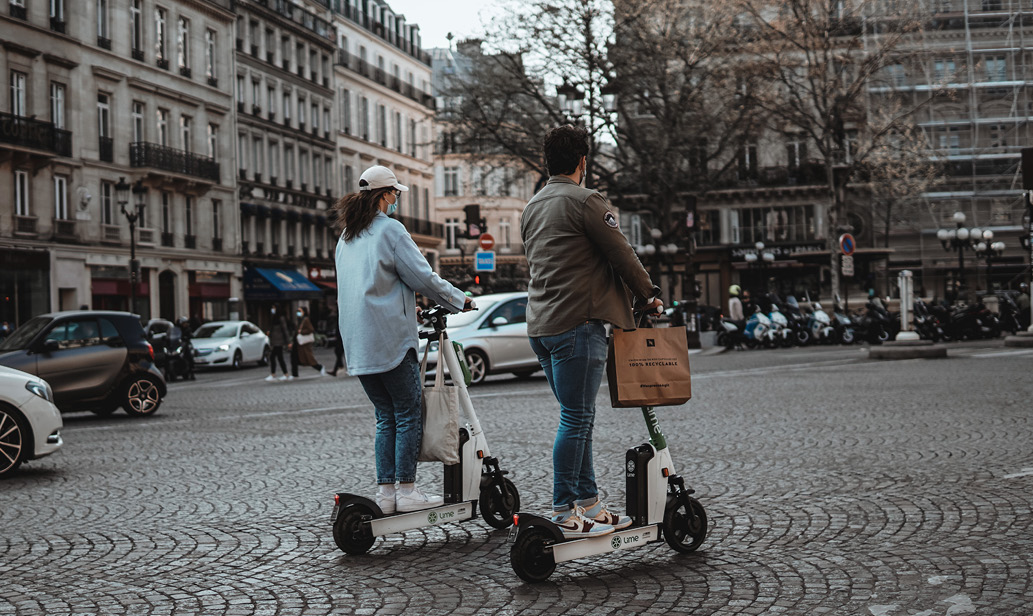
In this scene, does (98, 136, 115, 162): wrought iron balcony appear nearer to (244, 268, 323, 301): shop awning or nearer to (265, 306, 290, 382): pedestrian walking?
(244, 268, 323, 301): shop awning

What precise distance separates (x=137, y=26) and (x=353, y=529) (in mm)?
44336

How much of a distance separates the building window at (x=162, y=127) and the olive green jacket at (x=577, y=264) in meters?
44.7

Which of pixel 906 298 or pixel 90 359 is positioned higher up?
pixel 906 298

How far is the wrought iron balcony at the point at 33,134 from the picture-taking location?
37344mm

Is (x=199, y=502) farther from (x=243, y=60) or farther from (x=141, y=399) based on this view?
(x=243, y=60)

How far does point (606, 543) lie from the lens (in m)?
5.33

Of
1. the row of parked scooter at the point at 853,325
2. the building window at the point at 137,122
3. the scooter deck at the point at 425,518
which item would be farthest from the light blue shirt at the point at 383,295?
the building window at the point at 137,122

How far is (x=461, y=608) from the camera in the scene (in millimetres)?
4883

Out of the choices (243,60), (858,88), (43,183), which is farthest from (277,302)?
(858,88)

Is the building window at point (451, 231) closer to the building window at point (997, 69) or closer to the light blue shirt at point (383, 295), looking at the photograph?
the building window at point (997, 69)

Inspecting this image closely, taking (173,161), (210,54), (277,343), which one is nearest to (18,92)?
(173,161)

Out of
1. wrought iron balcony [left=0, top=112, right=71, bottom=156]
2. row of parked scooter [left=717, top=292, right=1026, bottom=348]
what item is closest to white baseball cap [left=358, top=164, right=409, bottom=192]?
row of parked scooter [left=717, top=292, right=1026, bottom=348]

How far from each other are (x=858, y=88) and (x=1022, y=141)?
26.4 metres

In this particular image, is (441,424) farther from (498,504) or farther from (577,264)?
(577,264)
